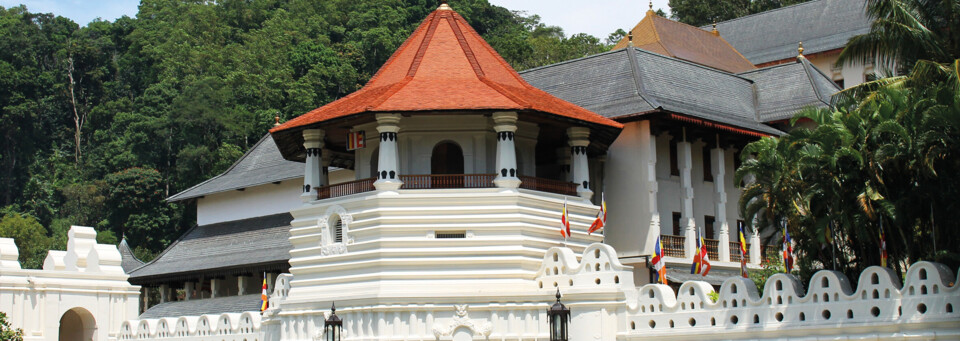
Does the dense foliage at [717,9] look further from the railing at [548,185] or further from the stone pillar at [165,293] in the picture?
the railing at [548,185]

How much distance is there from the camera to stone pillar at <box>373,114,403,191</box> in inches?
1099

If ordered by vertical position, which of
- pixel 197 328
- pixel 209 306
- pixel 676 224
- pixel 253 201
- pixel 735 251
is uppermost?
pixel 253 201

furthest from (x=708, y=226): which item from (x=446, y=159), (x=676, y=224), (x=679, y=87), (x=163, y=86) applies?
(x=163, y=86)

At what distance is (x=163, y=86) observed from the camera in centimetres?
7900

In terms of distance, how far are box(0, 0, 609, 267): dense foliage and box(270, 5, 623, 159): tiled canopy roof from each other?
38.1m

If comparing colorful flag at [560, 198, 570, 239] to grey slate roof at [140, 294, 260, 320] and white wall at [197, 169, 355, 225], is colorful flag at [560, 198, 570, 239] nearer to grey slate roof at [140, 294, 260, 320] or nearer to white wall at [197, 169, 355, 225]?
grey slate roof at [140, 294, 260, 320]

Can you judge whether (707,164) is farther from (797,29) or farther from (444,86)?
(797,29)

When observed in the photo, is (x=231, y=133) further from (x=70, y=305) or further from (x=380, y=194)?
(x=380, y=194)

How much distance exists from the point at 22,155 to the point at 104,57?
9.81 metres

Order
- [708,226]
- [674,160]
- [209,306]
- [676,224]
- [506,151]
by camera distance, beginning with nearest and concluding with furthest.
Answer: [506,151] → [676,224] → [674,160] → [708,226] → [209,306]

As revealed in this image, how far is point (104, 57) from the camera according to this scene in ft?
291

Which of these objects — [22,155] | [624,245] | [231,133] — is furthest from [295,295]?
[22,155]

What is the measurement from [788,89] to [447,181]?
13.7 m

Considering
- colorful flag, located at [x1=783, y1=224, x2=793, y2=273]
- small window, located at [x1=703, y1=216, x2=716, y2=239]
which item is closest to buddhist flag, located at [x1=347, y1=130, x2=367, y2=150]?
A: colorful flag, located at [x1=783, y1=224, x2=793, y2=273]
